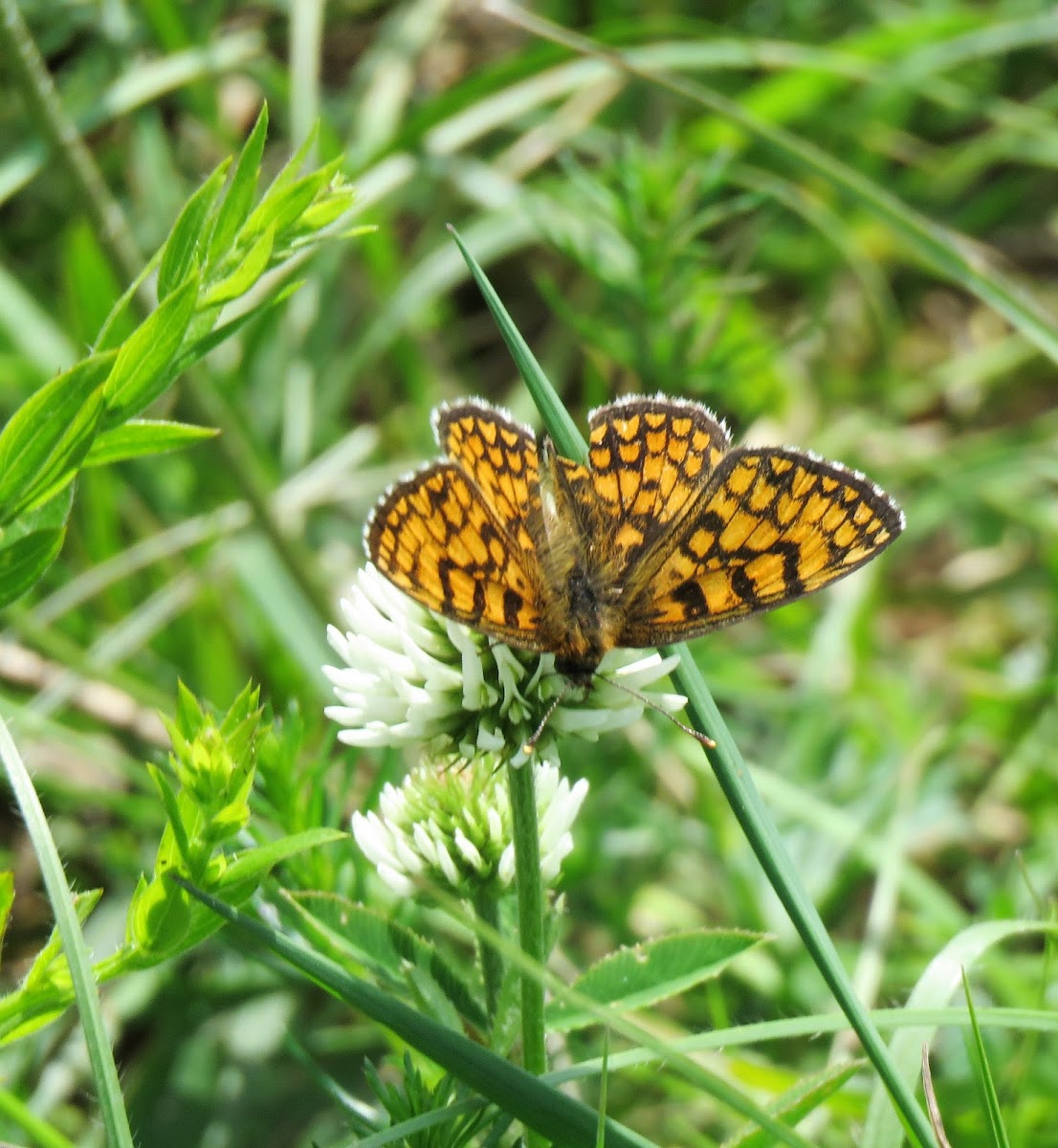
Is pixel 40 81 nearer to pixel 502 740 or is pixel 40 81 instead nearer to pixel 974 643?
pixel 502 740

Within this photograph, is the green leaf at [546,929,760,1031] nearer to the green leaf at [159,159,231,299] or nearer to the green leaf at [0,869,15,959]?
the green leaf at [0,869,15,959]

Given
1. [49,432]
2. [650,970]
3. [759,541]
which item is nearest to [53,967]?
[49,432]

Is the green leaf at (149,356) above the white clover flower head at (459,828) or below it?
above

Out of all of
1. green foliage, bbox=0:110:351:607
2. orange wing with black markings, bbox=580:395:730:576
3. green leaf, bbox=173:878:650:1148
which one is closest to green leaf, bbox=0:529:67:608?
green foliage, bbox=0:110:351:607

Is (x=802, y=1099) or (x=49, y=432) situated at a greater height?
(x=49, y=432)

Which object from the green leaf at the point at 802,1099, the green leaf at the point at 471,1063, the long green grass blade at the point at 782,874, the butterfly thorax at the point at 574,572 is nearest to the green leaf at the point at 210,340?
the long green grass blade at the point at 782,874

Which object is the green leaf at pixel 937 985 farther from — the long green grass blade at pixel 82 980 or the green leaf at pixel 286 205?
the green leaf at pixel 286 205

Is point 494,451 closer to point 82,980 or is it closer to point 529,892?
point 529,892
